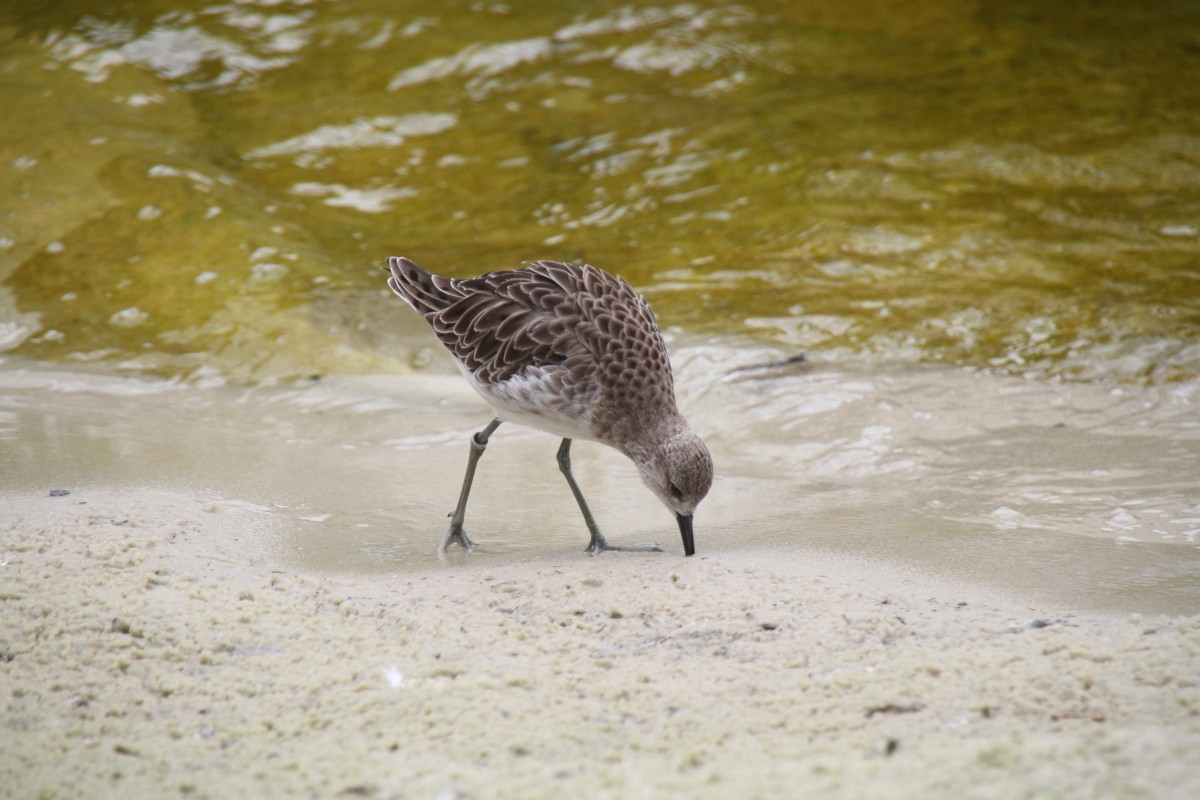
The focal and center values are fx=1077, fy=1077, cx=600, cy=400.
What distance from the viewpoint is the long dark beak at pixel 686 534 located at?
5156 millimetres

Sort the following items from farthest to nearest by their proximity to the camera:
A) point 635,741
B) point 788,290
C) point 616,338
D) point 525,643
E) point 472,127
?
point 472,127 < point 788,290 < point 616,338 < point 525,643 < point 635,741

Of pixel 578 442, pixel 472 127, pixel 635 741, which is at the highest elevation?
pixel 635 741

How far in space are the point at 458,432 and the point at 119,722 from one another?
4301 mm

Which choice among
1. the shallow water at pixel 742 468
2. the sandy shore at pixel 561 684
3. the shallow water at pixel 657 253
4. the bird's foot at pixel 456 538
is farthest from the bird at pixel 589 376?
the sandy shore at pixel 561 684

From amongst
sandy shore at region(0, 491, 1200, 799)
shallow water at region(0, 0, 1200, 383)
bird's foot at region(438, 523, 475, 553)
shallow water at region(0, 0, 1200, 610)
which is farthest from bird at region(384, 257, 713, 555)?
shallow water at region(0, 0, 1200, 383)

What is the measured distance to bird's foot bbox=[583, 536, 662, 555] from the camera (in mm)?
5344

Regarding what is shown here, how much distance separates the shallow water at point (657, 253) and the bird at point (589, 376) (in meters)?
0.53

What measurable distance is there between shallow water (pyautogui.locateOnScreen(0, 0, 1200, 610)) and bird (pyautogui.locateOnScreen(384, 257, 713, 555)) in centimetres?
53

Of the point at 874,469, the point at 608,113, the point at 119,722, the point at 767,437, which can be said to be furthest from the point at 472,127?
the point at 119,722

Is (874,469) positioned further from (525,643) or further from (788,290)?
(525,643)

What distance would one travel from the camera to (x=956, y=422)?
23.7 feet

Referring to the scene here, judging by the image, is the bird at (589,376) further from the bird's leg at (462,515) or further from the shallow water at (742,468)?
the shallow water at (742,468)

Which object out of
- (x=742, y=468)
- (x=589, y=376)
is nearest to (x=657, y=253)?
(x=742, y=468)

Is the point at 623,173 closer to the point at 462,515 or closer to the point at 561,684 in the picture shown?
the point at 462,515
